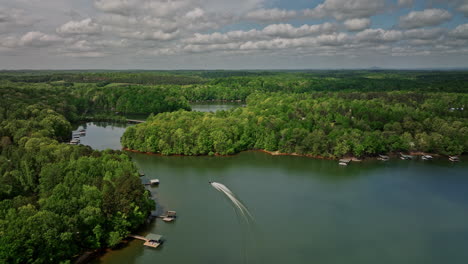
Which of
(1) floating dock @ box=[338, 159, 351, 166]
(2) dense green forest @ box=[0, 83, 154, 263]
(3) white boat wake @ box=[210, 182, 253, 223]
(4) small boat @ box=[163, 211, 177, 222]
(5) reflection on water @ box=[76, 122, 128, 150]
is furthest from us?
(5) reflection on water @ box=[76, 122, 128, 150]

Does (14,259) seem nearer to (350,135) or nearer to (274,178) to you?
(274,178)

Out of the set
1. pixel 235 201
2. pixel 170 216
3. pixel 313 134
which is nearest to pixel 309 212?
pixel 235 201

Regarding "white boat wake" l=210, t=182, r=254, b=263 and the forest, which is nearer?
the forest

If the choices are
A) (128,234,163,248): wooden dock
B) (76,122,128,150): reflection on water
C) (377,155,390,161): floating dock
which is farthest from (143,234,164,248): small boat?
(377,155,390,161): floating dock

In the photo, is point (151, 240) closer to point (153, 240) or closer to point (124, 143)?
point (153, 240)

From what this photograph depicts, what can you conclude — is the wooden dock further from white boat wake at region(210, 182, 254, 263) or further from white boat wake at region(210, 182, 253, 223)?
white boat wake at region(210, 182, 253, 223)
